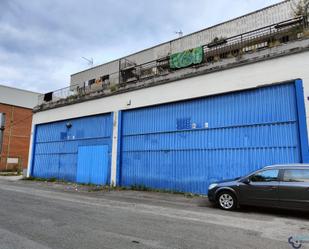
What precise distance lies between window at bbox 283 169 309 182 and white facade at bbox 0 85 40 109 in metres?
39.9

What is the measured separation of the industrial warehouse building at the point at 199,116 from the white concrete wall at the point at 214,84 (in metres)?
0.04

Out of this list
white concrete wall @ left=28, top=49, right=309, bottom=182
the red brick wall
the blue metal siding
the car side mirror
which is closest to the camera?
the car side mirror

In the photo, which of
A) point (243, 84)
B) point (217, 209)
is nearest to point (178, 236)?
point (217, 209)

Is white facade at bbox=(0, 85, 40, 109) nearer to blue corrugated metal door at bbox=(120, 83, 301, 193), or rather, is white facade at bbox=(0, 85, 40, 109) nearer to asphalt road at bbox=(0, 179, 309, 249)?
blue corrugated metal door at bbox=(120, 83, 301, 193)

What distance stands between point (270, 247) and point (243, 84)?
870 centimetres

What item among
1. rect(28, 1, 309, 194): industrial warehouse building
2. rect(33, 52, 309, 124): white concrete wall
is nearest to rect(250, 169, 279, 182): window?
rect(28, 1, 309, 194): industrial warehouse building

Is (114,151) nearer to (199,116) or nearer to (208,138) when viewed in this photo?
(199,116)

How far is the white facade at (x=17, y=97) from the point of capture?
39.4 metres

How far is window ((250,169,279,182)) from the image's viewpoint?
348 inches

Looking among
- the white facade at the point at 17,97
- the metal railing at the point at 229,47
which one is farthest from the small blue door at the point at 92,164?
the white facade at the point at 17,97

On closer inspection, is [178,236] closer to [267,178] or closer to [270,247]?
[270,247]

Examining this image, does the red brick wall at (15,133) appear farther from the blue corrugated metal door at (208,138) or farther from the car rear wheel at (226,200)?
the car rear wheel at (226,200)

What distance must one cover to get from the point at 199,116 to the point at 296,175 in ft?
20.7

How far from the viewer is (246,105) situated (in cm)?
1261
